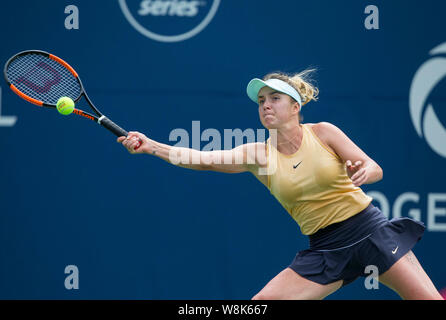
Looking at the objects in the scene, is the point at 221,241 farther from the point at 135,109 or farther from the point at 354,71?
the point at 354,71

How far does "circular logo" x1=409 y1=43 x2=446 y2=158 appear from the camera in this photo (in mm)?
5543

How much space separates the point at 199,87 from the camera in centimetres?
541


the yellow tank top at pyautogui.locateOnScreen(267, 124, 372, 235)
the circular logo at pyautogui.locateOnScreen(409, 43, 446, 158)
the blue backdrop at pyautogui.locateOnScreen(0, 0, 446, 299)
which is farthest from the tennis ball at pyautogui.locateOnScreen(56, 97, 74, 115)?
the circular logo at pyautogui.locateOnScreen(409, 43, 446, 158)

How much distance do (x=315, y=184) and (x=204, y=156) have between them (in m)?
0.65

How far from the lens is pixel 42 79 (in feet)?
14.6

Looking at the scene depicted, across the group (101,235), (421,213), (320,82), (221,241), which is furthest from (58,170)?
(421,213)

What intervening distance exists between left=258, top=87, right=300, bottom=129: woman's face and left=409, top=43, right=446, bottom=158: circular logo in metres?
1.87

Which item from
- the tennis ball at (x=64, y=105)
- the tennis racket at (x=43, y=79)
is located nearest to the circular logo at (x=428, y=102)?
the tennis racket at (x=43, y=79)

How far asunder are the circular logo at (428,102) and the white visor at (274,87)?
178 centimetres

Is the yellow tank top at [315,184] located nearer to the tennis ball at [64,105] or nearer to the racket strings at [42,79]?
the tennis ball at [64,105]
